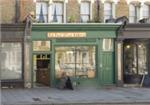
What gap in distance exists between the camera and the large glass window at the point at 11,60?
31781mm

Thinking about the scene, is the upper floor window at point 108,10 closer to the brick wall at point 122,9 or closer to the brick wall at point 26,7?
the brick wall at point 122,9

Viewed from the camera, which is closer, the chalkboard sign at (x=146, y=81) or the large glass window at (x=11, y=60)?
the large glass window at (x=11, y=60)

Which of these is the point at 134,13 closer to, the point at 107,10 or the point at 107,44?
the point at 107,10

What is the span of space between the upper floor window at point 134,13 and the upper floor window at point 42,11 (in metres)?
5.98

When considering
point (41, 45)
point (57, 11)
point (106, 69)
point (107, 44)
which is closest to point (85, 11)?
point (57, 11)

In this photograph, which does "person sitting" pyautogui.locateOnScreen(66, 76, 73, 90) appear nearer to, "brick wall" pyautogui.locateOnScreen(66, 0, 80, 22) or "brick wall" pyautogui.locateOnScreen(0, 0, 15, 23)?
"brick wall" pyautogui.locateOnScreen(66, 0, 80, 22)

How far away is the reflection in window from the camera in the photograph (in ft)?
114

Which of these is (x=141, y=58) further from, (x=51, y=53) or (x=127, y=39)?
(x=51, y=53)

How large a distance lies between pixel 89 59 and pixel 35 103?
10.4 m

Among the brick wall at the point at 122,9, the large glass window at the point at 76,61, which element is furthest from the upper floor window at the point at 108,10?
the large glass window at the point at 76,61

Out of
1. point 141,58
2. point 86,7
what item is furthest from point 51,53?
point 141,58

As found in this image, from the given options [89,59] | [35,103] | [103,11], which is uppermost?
[103,11]

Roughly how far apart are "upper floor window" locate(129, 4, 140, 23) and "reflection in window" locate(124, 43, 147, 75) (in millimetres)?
1886

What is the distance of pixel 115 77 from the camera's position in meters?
33.0
